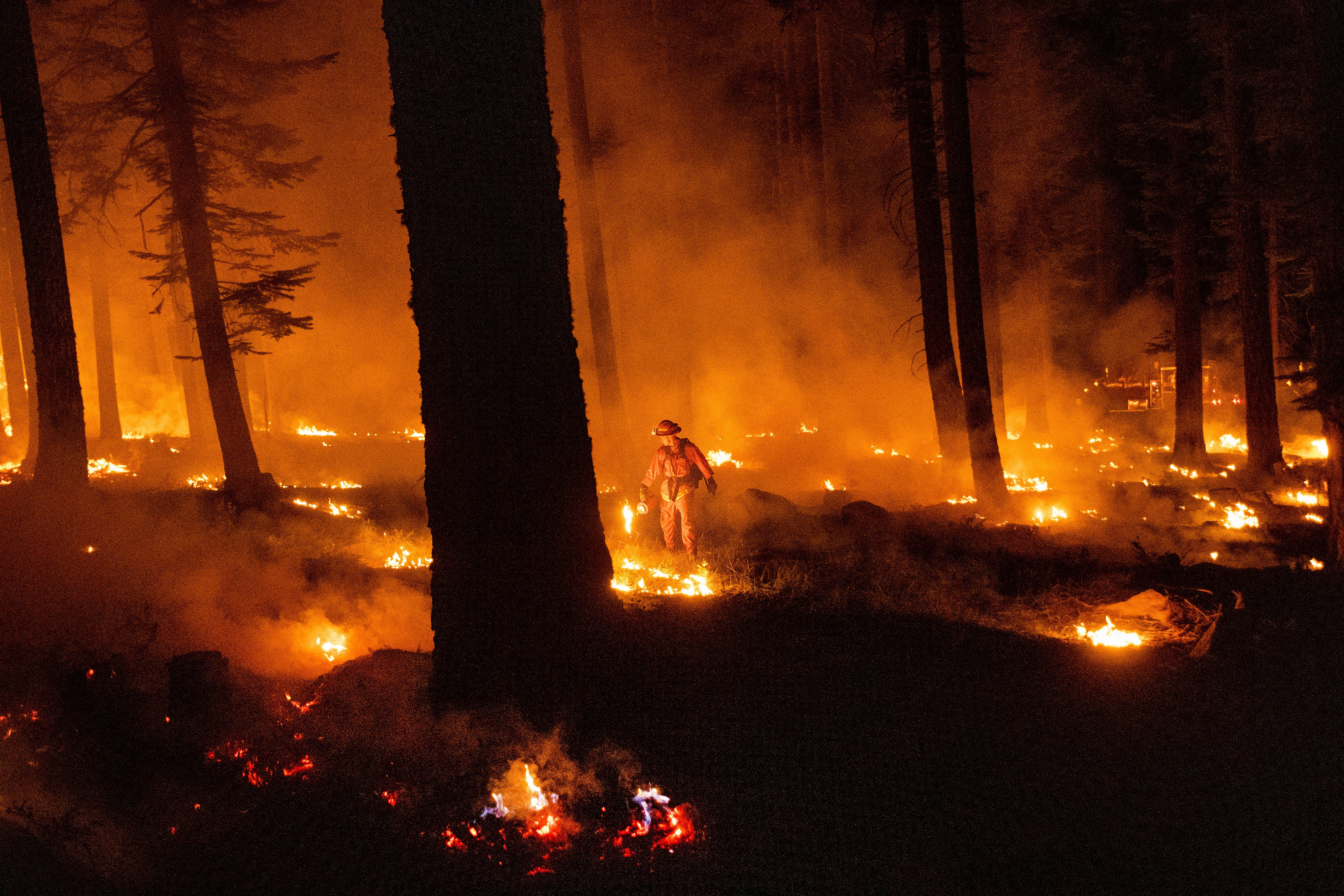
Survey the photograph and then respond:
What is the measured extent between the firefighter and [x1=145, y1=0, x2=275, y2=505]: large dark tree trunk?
6597mm

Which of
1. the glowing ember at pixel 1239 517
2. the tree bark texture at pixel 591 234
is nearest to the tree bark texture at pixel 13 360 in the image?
the tree bark texture at pixel 591 234

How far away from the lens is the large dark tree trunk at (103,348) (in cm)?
1938

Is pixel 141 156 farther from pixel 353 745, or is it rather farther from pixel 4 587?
pixel 353 745

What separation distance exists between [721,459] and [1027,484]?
667 centimetres

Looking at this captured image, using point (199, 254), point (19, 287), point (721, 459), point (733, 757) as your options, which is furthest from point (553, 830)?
point (19, 287)

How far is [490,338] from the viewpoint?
4777mm

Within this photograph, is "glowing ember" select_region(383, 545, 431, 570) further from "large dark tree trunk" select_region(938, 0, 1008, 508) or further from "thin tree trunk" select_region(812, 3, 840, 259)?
"thin tree trunk" select_region(812, 3, 840, 259)

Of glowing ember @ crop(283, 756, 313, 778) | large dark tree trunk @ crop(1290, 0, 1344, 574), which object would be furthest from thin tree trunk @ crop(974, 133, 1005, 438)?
glowing ember @ crop(283, 756, 313, 778)

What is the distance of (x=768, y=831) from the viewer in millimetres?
4090

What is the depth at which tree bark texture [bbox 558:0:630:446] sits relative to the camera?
14836mm

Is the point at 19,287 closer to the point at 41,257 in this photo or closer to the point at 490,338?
the point at 41,257

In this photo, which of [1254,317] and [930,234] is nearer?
[930,234]

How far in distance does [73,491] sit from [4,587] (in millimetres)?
2462

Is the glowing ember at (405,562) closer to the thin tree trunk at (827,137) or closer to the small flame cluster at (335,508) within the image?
the small flame cluster at (335,508)
